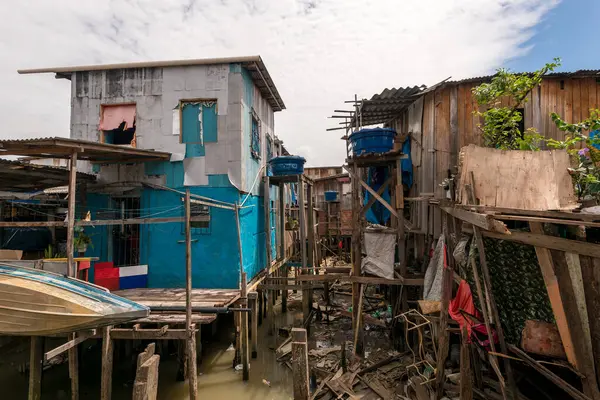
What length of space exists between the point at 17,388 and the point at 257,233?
24.5ft

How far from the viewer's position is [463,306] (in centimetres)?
483

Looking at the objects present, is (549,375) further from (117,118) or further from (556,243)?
(117,118)

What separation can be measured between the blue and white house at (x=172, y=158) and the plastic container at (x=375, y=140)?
4.00m

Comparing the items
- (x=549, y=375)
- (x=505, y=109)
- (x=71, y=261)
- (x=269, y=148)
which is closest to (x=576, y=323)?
(x=549, y=375)

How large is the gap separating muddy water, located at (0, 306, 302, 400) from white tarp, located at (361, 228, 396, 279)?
3.45 m

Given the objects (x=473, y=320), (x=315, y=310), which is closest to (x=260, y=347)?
(x=315, y=310)

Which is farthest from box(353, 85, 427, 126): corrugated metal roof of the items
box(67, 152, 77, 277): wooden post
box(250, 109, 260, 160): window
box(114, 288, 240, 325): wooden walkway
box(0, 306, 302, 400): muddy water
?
box(0, 306, 302, 400): muddy water

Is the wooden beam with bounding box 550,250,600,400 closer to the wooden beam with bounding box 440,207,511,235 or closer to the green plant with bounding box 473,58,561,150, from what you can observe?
the wooden beam with bounding box 440,207,511,235

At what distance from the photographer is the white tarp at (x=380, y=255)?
7844 millimetres

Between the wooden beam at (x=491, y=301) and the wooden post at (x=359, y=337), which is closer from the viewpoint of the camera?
the wooden beam at (x=491, y=301)

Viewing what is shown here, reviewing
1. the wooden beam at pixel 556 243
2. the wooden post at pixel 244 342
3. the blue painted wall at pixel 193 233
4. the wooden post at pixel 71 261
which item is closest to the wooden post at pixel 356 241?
the wooden post at pixel 244 342

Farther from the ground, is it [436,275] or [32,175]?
[32,175]

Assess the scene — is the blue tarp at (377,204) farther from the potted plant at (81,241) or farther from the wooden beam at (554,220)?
the potted plant at (81,241)

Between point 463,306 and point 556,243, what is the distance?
71.1 inches
